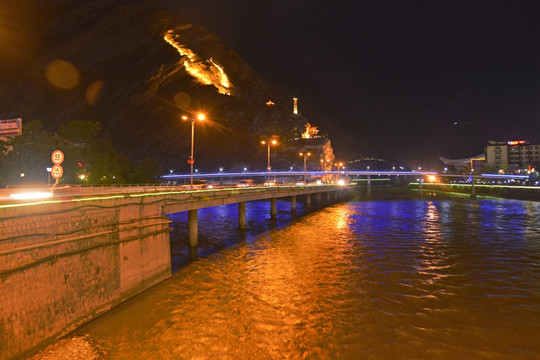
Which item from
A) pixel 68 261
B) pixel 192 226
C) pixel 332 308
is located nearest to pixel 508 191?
pixel 192 226

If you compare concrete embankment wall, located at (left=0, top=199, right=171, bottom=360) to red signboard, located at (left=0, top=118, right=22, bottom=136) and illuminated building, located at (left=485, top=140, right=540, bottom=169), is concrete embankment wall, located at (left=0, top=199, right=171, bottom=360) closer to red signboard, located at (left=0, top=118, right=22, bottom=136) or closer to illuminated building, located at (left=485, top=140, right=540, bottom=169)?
red signboard, located at (left=0, top=118, right=22, bottom=136)

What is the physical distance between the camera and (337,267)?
20578 mm

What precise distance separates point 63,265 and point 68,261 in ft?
0.79

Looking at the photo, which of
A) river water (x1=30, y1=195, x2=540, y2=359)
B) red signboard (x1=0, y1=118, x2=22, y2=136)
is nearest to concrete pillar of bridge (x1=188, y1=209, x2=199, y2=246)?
river water (x1=30, y1=195, x2=540, y2=359)

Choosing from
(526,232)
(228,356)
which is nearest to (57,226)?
(228,356)

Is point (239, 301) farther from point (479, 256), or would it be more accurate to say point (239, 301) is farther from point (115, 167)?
point (115, 167)

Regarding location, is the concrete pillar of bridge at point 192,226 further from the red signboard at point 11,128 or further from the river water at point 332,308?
the red signboard at point 11,128

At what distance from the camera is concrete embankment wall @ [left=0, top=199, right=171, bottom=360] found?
885 cm

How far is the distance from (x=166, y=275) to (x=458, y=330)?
1420cm

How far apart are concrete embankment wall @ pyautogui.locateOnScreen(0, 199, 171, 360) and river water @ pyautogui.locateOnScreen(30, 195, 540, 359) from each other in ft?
2.71

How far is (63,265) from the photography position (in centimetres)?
1059

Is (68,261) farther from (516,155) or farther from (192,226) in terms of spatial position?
(516,155)

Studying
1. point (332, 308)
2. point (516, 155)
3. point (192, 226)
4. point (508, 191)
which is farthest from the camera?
point (516, 155)

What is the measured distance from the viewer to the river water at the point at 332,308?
1033 cm
